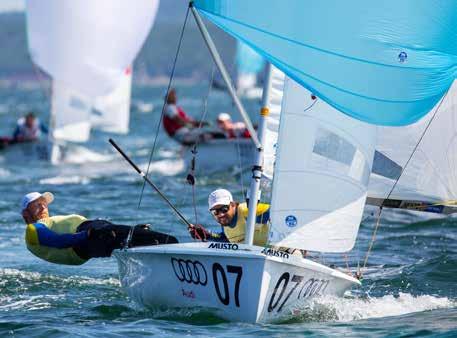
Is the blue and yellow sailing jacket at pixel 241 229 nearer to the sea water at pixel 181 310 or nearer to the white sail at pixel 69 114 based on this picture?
the sea water at pixel 181 310

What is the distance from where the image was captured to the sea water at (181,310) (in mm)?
7680

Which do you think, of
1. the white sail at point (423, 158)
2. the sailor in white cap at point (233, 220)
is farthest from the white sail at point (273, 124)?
the sailor in white cap at point (233, 220)

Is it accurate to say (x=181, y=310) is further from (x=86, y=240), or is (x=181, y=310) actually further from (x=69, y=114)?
(x=69, y=114)

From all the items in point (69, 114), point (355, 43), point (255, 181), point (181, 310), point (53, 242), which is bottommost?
point (181, 310)

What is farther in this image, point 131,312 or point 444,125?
point 444,125

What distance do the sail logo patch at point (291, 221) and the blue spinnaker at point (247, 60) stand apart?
23.2 metres

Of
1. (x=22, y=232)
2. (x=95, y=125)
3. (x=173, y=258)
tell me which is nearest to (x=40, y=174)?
(x=95, y=125)

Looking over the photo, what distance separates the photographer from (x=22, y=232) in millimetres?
12945

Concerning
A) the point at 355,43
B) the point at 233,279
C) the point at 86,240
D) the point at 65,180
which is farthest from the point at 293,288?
the point at 65,180

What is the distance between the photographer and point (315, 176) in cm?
788

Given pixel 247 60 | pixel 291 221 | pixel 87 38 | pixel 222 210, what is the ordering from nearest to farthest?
pixel 291 221 < pixel 222 210 < pixel 87 38 < pixel 247 60

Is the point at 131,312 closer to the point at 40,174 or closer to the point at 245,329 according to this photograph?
the point at 245,329

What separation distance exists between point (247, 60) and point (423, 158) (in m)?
25.2

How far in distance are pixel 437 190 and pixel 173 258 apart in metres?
2.52
